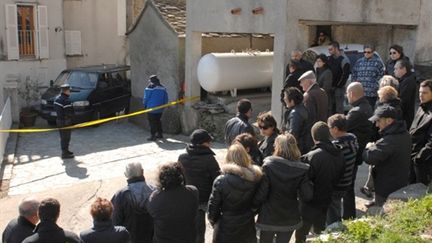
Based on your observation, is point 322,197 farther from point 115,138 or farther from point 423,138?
point 115,138

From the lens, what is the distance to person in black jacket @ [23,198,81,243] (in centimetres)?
400

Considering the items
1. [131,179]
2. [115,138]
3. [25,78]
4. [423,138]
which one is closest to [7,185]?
[115,138]

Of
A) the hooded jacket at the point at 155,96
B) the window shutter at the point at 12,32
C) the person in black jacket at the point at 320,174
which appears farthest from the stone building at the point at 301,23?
the window shutter at the point at 12,32

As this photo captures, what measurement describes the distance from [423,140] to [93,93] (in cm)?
1116

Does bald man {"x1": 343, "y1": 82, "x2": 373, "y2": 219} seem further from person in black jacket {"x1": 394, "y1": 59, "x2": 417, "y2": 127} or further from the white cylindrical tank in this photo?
the white cylindrical tank

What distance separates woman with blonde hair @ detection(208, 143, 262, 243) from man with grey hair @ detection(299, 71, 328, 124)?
2.60 metres

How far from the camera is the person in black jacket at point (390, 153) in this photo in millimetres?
5477

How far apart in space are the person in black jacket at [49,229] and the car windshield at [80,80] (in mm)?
11755

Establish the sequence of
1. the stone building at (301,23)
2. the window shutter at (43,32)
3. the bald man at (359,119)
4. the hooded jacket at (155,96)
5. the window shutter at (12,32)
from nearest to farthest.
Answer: the bald man at (359,119), the stone building at (301,23), the hooded jacket at (155,96), the window shutter at (12,32), the window shutter at (43,32)

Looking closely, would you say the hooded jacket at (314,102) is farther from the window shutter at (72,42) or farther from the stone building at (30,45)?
the window shutter at (72,42)

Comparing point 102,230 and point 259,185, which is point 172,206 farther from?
point 259,185

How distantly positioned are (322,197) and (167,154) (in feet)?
23.0

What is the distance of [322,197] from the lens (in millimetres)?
5246

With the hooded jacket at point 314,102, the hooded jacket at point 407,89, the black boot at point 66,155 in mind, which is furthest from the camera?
the black boot at point 66,155
